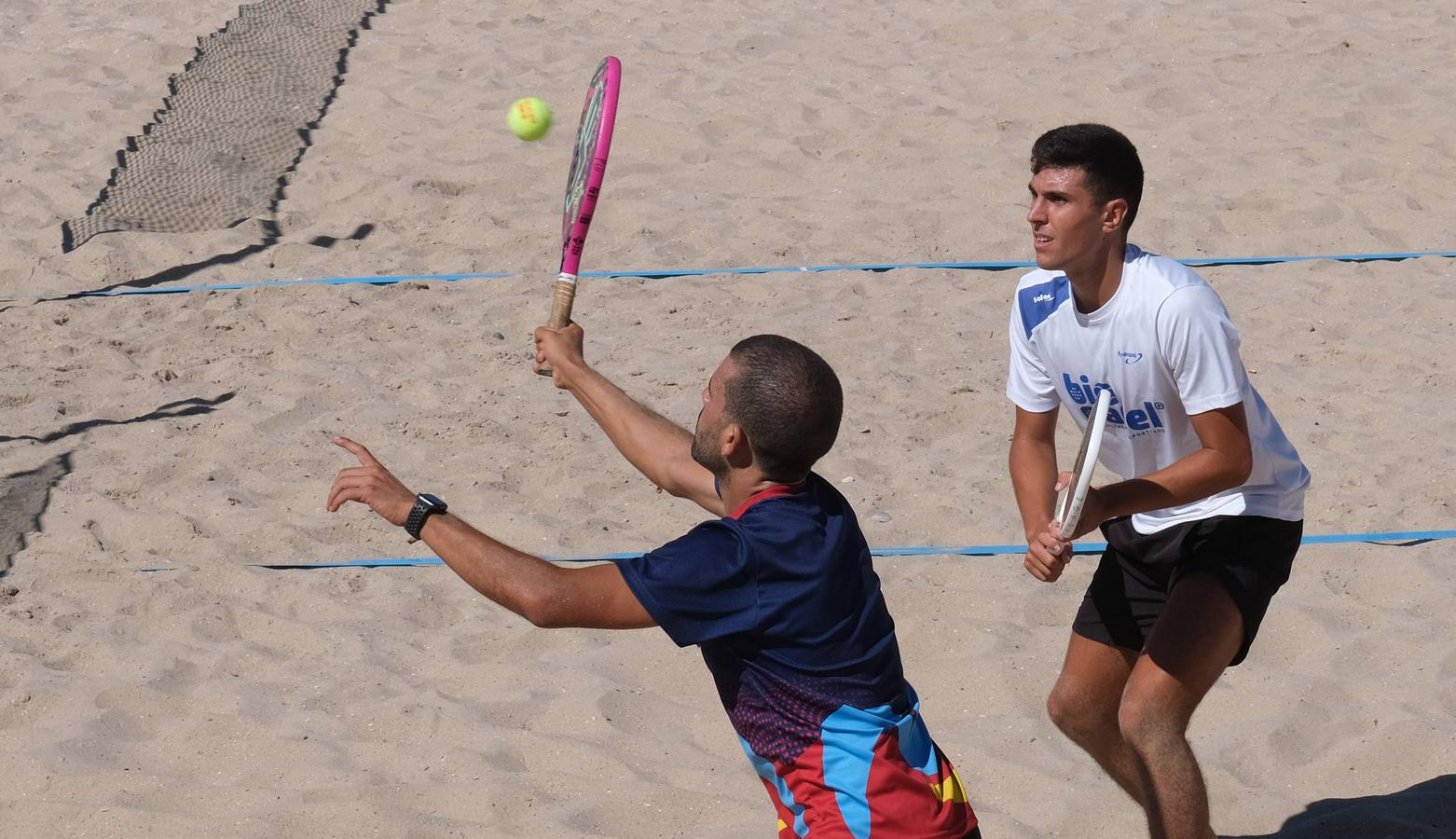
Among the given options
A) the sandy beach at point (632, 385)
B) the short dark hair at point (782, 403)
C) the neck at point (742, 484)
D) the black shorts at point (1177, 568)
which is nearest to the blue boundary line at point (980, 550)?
the sandy beach at point (632, 385)

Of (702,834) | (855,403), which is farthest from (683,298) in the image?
(702,834)

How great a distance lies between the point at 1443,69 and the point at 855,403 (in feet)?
18.6

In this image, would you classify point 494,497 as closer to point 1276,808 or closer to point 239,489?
point 239,489

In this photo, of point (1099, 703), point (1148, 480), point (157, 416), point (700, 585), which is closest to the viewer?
point (700, 585)

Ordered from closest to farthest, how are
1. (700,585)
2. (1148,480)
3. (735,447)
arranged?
(700,585) → (735,447) → (1148,480)

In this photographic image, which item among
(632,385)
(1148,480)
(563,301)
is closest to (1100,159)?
(1148,480)

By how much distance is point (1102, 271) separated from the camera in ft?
9.89

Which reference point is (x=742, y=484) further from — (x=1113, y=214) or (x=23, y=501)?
(x=23, y=501)

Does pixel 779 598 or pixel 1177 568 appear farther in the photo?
pixel 1177 568

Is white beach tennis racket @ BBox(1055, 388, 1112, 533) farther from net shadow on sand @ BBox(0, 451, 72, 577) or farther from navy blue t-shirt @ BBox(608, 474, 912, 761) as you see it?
net shadow on sand @ BBox(0, 451, 72, 577)

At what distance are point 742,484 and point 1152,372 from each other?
98cm

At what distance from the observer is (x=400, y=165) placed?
8.10 metres

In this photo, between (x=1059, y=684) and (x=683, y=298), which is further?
(x=683, y=298)

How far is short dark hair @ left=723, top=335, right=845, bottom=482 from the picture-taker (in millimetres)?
2383
